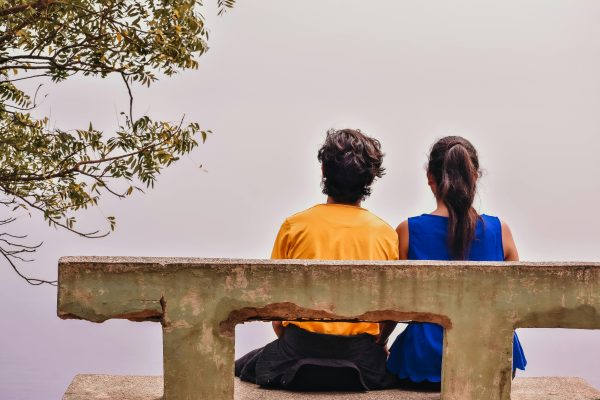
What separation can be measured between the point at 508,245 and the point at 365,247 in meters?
0.97

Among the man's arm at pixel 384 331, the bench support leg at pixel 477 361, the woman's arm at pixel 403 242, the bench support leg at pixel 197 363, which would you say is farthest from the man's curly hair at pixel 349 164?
the bench support leg at pixel 197 363

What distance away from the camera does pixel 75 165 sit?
8.50m

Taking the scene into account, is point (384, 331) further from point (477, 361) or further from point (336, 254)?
point (477, 361)

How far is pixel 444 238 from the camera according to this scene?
5.20 m

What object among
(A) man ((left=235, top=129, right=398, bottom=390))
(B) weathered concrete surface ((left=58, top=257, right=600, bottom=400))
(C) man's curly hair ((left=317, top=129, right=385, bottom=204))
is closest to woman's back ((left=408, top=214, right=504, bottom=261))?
(A) man ((left=235, top=129, right=398, bottom=390))

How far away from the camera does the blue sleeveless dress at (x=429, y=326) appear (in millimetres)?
5020

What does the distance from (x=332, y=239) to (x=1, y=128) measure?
557 cm

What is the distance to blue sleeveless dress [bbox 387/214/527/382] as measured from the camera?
5020mm

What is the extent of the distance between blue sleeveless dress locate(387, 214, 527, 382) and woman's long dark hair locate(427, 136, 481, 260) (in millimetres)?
61

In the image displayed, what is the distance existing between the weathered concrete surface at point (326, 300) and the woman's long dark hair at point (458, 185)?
67 centimetres

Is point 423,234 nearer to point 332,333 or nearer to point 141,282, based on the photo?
point 332,333

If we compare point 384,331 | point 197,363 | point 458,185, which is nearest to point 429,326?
point 384,331

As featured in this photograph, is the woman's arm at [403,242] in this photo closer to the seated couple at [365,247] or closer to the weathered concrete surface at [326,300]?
the seated couple at [365,247]

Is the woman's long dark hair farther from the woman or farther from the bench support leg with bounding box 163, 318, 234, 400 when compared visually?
the bench support leg with bounding box 163, 318, 234, 400
